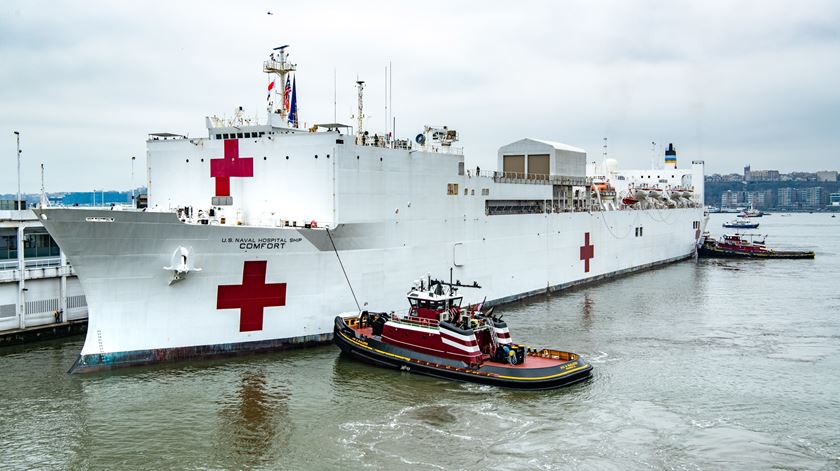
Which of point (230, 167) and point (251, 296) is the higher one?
point (230, 167)

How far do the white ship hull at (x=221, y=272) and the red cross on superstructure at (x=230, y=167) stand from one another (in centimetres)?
241

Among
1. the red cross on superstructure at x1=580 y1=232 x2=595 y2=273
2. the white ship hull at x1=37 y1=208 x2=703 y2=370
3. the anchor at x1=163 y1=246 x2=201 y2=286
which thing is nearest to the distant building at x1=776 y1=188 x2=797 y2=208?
the red cross on superstructure at x1=580 y1=232 x2=595 y2=273

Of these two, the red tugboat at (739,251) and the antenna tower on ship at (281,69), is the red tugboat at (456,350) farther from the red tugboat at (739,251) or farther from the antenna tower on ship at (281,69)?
the red tugboat at (739,251)

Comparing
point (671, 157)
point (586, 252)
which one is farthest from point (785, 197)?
point (586, 252)

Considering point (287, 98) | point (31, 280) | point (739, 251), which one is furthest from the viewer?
point (739, 251)

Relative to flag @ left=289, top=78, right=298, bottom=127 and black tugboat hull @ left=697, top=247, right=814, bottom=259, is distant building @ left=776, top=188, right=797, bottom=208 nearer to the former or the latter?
black tugboat hull @ left=697, top=247, right=814, bottom=259

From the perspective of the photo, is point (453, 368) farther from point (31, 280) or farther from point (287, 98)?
point (31, 280)

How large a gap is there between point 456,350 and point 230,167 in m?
6.42

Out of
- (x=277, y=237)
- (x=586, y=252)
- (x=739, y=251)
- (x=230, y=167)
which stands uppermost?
(x=230, y=167)

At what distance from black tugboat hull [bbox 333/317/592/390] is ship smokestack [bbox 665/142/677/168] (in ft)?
110

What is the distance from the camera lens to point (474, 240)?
62.7ft

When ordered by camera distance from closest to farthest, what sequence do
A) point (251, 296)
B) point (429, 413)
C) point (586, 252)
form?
1. point (429, 413)
2. point (251, 296)
3. point (586, 252)

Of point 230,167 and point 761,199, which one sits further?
point 761,199

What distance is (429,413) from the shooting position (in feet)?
36.3
